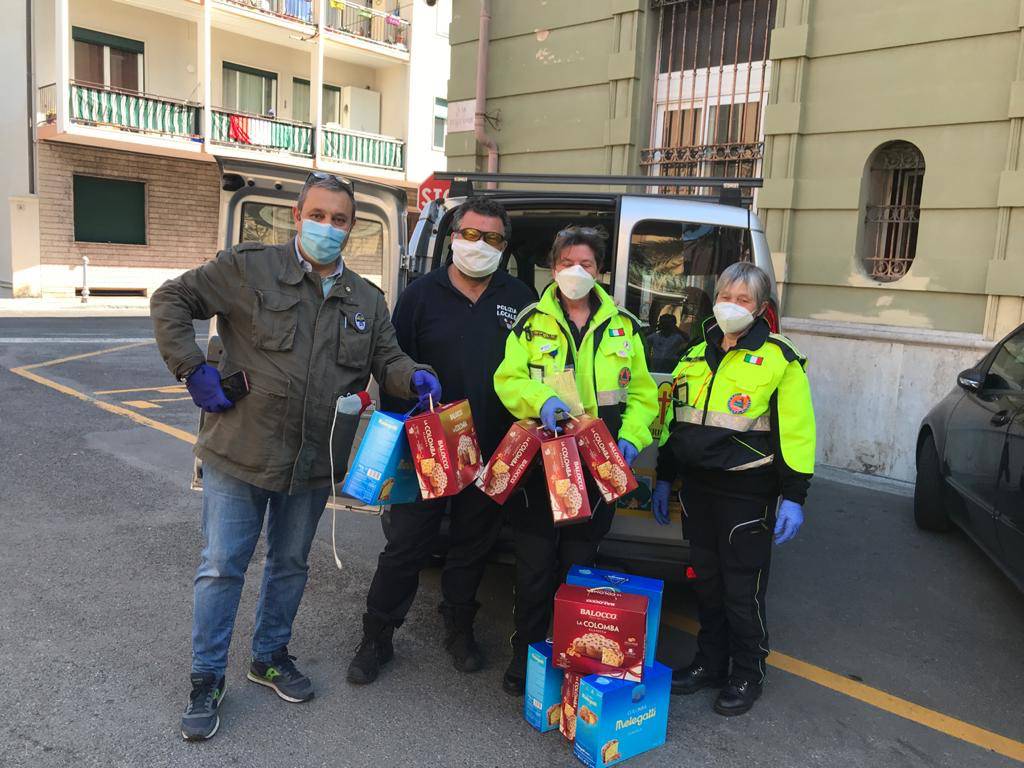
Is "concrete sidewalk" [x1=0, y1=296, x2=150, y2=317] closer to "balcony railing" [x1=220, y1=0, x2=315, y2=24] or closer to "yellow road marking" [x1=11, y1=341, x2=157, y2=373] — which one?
"yellow road marking" [x1=11, y1=341, x2=157, y2=373]

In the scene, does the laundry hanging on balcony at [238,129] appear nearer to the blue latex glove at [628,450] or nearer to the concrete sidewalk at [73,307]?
the concrete sidewalk at [73,307]

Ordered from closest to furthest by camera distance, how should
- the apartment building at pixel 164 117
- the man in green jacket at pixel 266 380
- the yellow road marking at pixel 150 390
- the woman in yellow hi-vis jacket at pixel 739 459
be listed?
the man in green jacket at pixel 266 380
the woman in yellow hi-vis jacket at pixel 739 459
the yellow road marking at pixel 150 390
the apartment building at pixel 164 117

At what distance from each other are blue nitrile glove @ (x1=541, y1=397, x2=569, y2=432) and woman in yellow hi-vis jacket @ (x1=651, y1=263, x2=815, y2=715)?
0.60 metres

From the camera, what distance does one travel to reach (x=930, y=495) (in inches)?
221

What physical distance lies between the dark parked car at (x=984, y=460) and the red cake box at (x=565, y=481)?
2.23m

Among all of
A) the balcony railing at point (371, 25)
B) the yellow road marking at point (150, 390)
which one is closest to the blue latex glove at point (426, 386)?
the yellow road marking at point (150, 390)

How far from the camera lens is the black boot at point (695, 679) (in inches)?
132

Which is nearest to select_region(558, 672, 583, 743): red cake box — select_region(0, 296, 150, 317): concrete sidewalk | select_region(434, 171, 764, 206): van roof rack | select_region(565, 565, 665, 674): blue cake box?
select_region(565, 565, 665, 674): blue cake box

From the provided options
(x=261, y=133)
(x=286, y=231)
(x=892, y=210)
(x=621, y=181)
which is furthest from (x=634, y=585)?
(x=261, y=133)

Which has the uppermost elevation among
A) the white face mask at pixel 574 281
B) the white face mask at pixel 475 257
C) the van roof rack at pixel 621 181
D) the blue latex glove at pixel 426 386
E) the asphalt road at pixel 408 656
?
the van roof rack at pixel 621 181

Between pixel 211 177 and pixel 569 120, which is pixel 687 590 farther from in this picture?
pixel 211 177

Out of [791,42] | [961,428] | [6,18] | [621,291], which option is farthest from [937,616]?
[6,18]

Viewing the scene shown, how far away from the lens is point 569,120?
9453mm

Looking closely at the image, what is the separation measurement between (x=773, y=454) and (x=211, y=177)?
2093cm
